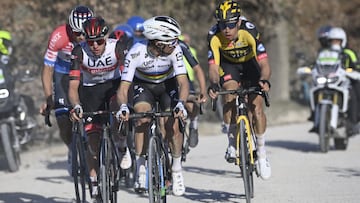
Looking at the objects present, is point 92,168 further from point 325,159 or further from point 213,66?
point 325,159

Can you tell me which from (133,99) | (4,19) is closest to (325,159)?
(133,99)

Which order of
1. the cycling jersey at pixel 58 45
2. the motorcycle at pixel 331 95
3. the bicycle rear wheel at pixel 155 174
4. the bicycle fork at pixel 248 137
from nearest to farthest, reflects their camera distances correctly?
the bicycle rear wheel at pixel 155 174 → the bicycle fork at pixel 248 137 → the cycling jersey at pixel 58 45 → the motorcycle at pixel 331 95

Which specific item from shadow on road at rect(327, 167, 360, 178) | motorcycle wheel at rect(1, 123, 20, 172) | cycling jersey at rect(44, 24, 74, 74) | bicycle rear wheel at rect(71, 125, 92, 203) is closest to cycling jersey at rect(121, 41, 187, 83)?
bicycle rear wheel at rect(71, 125, 92, 203)

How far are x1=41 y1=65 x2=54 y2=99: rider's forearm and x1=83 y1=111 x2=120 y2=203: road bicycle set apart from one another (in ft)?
4.93

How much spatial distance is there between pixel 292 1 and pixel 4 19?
307 inches

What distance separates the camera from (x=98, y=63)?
36.5 feet

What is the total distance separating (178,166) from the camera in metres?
11.3

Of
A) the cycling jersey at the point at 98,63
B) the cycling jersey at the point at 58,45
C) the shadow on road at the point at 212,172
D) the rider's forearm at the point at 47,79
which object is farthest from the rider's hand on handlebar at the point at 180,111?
the shadow on road at the point at 212,172

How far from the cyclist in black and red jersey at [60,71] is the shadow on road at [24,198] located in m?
0.73

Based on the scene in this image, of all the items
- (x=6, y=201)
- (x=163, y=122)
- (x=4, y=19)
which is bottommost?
(x=6, y=201)

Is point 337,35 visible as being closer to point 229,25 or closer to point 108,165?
point 229,25

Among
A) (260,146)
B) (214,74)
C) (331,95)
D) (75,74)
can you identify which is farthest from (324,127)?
(75,74)

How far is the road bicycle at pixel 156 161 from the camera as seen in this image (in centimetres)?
1040

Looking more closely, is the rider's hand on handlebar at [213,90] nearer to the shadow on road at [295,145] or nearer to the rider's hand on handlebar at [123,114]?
the rider's hand on handlebar at [123,114]
